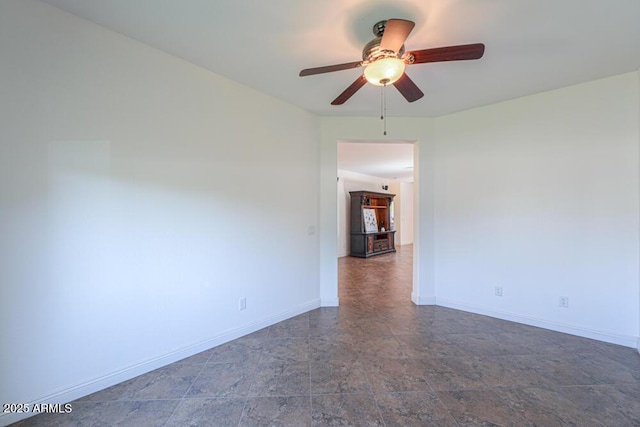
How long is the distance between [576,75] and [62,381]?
486 cm

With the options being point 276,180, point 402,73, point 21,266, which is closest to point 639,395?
point 402,73

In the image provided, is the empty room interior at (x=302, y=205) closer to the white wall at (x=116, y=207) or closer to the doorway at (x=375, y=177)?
the white wall at (x=116, y=207)

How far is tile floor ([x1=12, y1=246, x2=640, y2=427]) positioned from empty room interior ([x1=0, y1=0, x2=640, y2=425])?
0.02m

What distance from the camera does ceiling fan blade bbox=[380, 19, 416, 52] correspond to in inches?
54.3

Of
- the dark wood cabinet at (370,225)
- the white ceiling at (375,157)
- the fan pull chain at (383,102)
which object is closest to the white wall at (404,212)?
the dark wood cabinet at (370,225)

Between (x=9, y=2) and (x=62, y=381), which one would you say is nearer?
(x=9, y=2)

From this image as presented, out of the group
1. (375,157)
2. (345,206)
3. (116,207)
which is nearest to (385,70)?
(116,207)

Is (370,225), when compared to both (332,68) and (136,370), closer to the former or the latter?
(332,68)

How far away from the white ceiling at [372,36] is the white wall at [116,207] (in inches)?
9.8

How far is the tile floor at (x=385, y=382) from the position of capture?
1.64 metres

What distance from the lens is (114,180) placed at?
1.93m

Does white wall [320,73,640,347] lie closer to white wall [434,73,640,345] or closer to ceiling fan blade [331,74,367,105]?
white wall [434,73,640,345]

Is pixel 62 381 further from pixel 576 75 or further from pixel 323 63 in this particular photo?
pixel 576 75

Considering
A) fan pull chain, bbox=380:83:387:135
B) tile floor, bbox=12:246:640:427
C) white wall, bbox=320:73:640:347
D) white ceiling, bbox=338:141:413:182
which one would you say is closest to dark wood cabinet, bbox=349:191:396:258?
white ceiling, bbox=338:141:413:182
